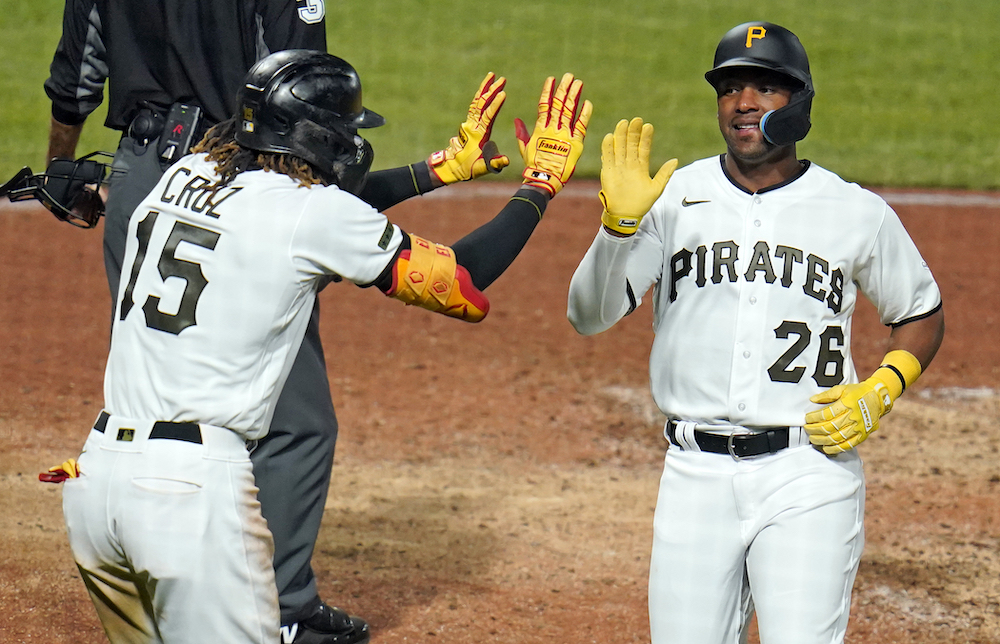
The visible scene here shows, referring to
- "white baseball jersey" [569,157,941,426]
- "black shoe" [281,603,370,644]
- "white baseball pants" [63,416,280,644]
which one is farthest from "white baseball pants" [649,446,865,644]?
"black shoe" [281,603,370,644]

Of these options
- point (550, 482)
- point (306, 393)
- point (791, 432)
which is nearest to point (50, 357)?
point (550, 482)

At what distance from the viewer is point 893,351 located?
353 cm

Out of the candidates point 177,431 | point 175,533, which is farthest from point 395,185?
point 175,533

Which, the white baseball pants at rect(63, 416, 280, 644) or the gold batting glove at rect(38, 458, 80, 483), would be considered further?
the gold batting glove at rect(38, 458, 80, 483)

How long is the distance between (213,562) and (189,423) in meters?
0.33

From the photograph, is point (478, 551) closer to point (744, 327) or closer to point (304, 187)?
point (744, 327)

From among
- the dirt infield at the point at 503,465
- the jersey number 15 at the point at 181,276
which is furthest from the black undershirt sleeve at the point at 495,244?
the dirt infield at the point at 503,465

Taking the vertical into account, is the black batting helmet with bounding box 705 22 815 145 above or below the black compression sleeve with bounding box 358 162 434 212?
above

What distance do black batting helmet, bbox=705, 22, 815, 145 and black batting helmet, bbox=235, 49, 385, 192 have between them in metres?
1.01

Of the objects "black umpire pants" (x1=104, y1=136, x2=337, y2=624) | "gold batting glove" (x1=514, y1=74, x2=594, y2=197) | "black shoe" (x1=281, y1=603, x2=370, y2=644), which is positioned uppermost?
"gold batting glove" (x1=514, y1=74, x2=594, y2=197)

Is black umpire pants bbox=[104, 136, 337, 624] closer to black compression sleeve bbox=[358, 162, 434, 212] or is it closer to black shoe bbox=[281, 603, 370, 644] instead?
black shoe bbox=[281, 603, 370, 644]

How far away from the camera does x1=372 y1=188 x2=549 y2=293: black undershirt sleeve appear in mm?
3322

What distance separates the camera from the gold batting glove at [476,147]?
3990 mm

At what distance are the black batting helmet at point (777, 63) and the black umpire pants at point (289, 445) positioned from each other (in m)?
1.52
